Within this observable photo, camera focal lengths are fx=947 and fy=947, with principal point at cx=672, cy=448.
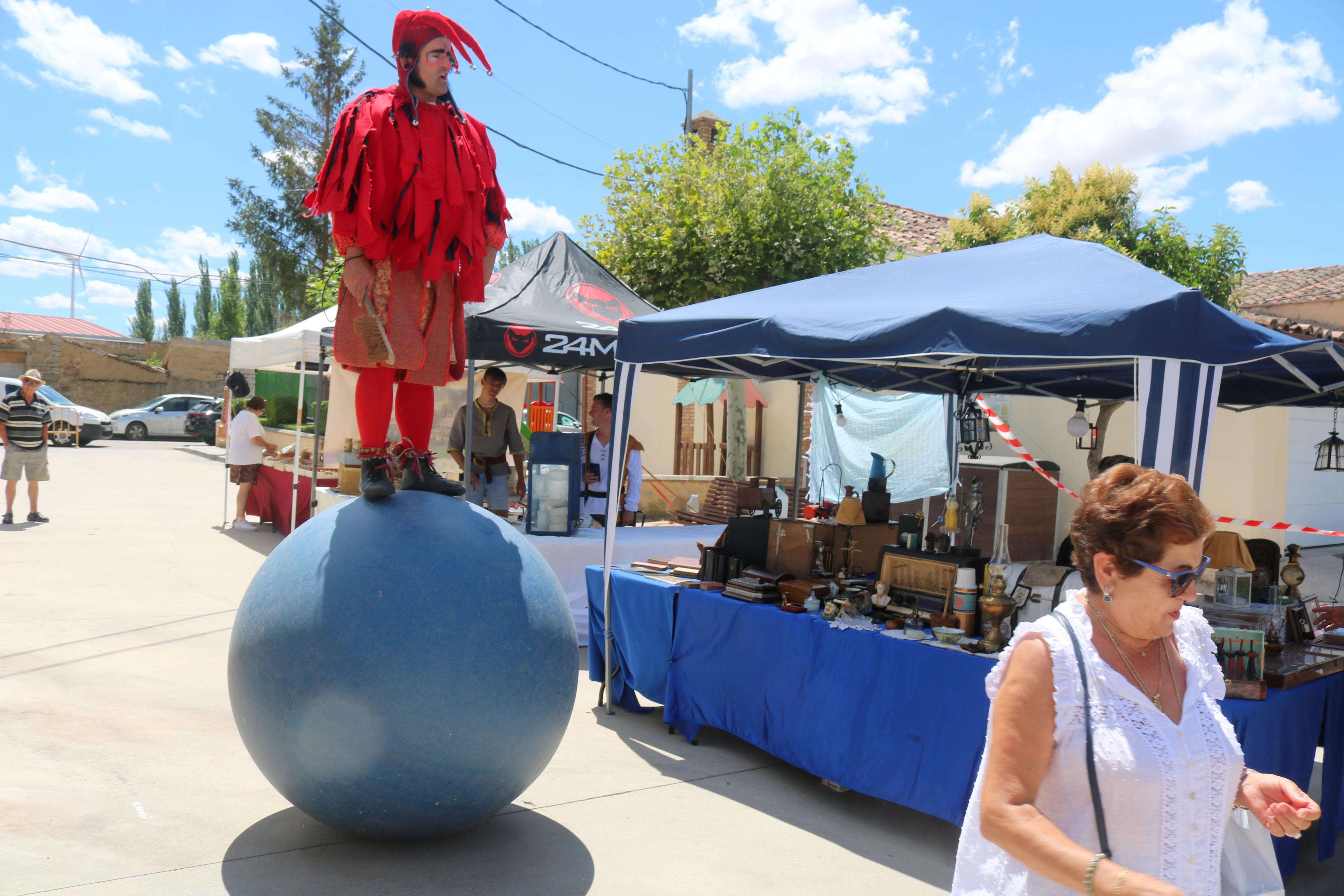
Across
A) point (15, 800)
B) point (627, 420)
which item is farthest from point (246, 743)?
point (627, 420)

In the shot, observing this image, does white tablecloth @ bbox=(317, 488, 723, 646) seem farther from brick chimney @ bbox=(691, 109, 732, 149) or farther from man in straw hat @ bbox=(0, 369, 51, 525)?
brick chimney @ bbox=(691, 109, 732, 149)

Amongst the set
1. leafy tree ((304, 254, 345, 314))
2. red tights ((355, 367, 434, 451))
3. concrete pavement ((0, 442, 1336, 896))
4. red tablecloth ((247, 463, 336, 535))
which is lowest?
concrete pavement ((0, 442, 1336, 896))

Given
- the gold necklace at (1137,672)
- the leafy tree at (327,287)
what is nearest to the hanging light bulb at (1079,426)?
the gold necklace at (1137,672)

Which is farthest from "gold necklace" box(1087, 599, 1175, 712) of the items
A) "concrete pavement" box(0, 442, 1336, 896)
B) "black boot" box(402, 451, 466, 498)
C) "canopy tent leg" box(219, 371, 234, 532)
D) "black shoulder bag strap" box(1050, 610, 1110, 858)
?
"canopy tent leg" box(219, 371, 234, 532)

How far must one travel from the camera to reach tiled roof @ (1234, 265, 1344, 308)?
1817 centimetres

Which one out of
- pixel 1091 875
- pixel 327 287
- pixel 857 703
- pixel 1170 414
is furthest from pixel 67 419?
pixel 1091 875

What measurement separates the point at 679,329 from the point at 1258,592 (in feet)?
9.97

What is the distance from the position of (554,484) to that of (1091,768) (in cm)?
623

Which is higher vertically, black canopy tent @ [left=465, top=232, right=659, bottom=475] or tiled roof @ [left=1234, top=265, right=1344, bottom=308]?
tiled roof @ [left=1234, top=265, right=1344, bottom=308]

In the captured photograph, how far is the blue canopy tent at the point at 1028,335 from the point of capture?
3625 millimetres

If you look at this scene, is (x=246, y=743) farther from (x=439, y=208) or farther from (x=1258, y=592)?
(x=1258, y=592)

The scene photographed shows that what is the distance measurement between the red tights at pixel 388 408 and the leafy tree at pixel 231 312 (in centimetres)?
5761

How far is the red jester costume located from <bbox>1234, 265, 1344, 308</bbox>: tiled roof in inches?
661

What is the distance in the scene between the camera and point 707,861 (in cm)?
376
